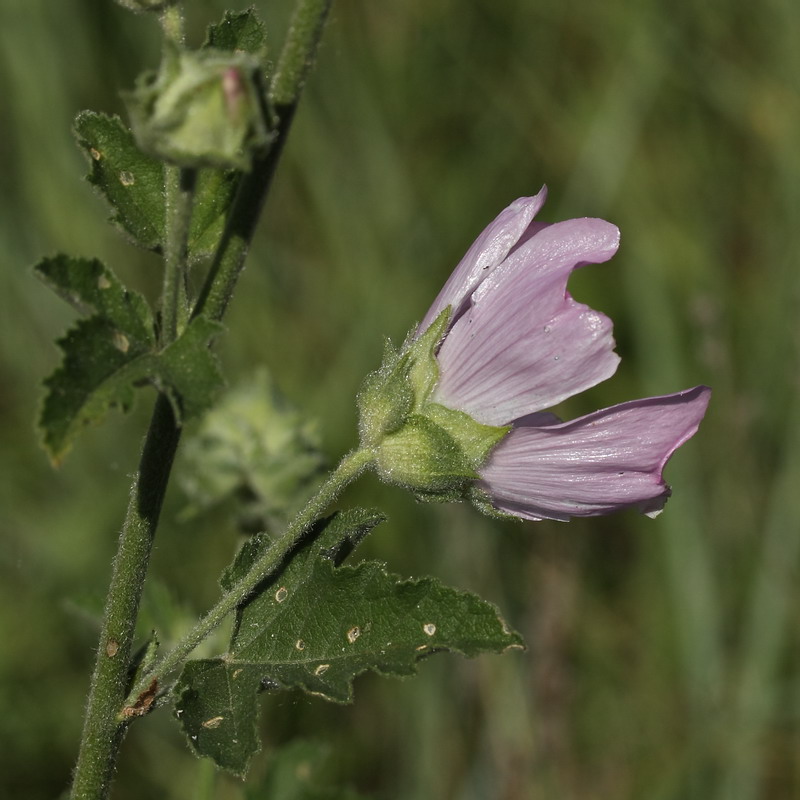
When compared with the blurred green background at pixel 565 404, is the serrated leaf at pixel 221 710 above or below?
above

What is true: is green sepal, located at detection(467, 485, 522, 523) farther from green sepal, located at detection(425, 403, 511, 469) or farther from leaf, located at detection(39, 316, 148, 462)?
leaf, located at detection(39, 316, 148, 462)

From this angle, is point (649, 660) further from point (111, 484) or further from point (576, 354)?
point (576, 354)

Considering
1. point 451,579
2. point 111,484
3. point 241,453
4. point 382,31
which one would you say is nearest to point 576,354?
point 241,453

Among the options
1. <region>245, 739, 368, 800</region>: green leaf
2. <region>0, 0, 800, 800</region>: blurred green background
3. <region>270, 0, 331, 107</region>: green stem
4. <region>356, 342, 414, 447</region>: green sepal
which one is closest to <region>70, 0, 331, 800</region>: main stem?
Result: <region>270, 0, 331, 107</region>: green stem

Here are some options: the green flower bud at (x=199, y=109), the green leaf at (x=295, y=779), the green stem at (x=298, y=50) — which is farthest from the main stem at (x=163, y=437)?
the green leaf at (x=295, y=779)

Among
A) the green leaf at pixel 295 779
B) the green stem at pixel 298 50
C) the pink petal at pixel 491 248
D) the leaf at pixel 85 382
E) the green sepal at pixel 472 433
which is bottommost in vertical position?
the green leaf at pixel 295 779

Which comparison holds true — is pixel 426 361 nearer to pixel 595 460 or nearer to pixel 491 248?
pixel 491 248

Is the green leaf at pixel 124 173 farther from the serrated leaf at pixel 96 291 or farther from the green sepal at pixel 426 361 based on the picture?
the green sepal at pixel 426 361
